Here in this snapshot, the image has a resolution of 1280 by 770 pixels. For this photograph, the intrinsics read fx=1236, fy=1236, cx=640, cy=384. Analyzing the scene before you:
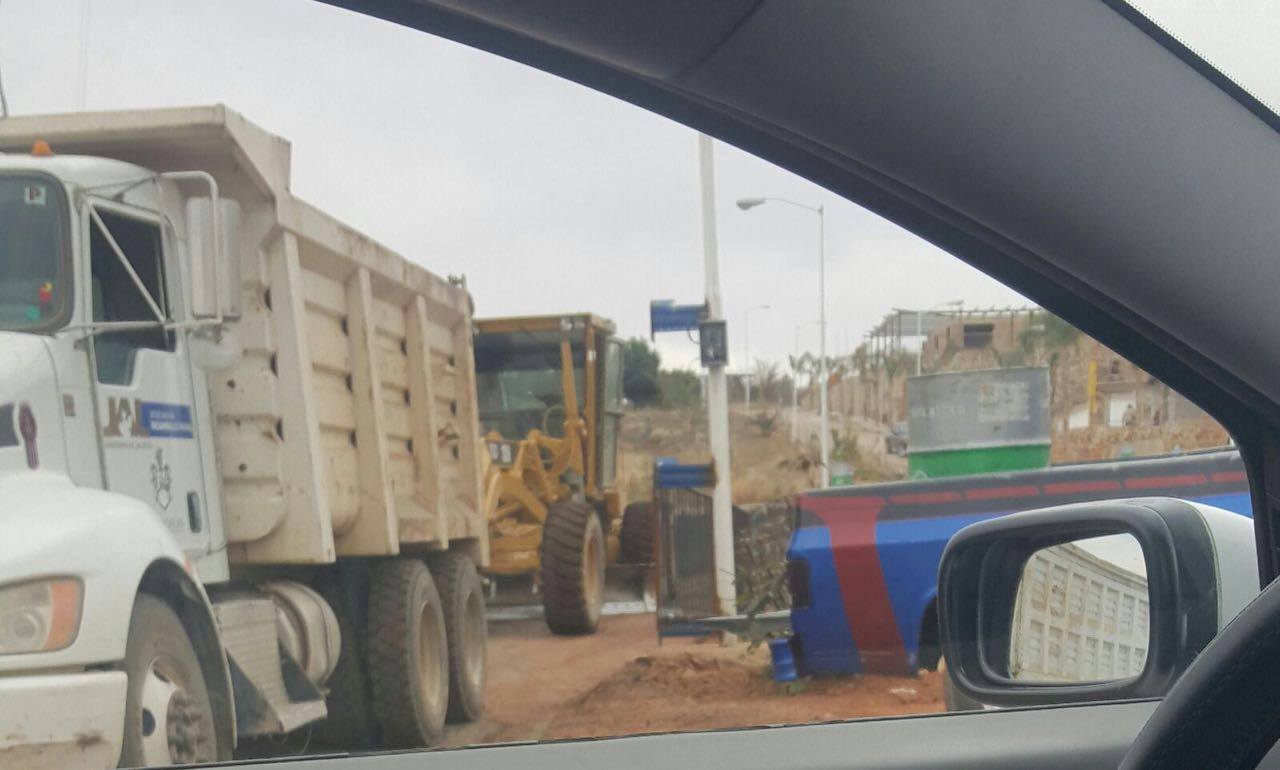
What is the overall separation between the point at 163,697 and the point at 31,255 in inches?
41.0

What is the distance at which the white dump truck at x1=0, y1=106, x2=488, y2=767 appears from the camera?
2.34 meters

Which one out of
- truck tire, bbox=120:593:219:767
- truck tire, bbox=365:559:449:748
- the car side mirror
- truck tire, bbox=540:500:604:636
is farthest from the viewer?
truck tire, bbox=540:500:604:636

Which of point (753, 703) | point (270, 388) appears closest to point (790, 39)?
point (753, 703)

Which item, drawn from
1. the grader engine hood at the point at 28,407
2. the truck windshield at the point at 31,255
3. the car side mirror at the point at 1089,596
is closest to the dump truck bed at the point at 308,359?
the truck windshield at the point at 31,255

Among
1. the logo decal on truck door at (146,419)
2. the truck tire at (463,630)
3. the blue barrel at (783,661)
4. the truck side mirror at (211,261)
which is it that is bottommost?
the truck tire at (463,630)

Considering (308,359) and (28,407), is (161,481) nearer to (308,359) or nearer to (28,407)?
(28,407)

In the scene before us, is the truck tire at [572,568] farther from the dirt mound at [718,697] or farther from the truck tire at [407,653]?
the dirt mound at [718,697]

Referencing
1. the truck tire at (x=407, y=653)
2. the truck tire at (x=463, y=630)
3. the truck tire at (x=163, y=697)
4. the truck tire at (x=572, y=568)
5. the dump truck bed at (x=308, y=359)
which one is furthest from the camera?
the truck tire at (x=572, y=568)

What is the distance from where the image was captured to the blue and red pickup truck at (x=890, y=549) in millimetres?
2172

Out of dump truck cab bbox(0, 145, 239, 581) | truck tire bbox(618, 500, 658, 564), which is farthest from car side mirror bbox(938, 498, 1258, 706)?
truck tire bbox(618, 500, 658, 564)

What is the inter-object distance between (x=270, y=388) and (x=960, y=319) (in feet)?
7.73

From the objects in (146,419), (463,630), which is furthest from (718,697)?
(463,630)

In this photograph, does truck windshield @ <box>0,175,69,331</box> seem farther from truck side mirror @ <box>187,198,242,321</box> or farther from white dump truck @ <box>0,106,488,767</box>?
truck side mirror @ <box>187,198,242,321</box>

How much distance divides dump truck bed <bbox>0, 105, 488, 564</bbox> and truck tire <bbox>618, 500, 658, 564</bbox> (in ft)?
2.53
